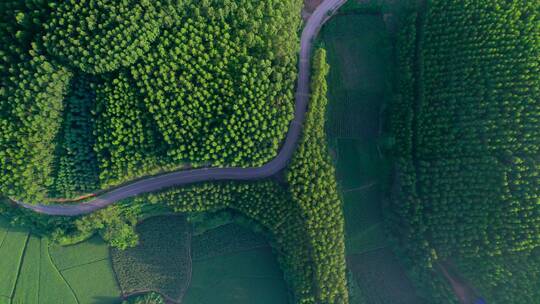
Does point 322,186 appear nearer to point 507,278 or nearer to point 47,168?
point 507,278

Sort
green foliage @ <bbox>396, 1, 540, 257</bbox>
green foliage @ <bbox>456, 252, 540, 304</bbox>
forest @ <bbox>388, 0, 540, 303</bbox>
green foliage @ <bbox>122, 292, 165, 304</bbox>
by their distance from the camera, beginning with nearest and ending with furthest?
green foliage @ <bbox>396, 1, 540, 257</bbox>
forest @ <bbox>388, 0, 540, 303</bbox>
green foliage @ <bbox>456, 252, 540, 304</bbox>
green foliage @ <bbox>122, 292, 165, 304</bbox>

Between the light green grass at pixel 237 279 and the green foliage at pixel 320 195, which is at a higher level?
the green foliage at pixel 320 195

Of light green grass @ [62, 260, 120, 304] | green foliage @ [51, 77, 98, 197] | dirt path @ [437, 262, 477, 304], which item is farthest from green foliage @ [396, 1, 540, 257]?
light green grass @ [62, 260, 120, 304]

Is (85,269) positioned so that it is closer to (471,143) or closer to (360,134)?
(360,134)

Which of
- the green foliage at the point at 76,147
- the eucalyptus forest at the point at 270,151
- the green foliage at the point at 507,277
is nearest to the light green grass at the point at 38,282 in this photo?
the eucalyptus forest at the point at 270,151

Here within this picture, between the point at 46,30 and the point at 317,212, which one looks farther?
the point at 317,212

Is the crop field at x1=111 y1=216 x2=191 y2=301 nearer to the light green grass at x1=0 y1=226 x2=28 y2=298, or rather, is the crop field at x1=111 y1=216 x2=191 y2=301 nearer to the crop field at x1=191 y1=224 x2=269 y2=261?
the crop field at x1=191 y1=224 x2=269 y2=261

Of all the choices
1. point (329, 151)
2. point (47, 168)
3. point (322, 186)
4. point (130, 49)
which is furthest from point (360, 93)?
point (47, 168)

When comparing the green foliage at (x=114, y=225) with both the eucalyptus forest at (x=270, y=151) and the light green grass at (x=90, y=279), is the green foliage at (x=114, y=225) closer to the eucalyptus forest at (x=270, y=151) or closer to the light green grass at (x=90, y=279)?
the eucalyptus forest at (x=270, y=151)
